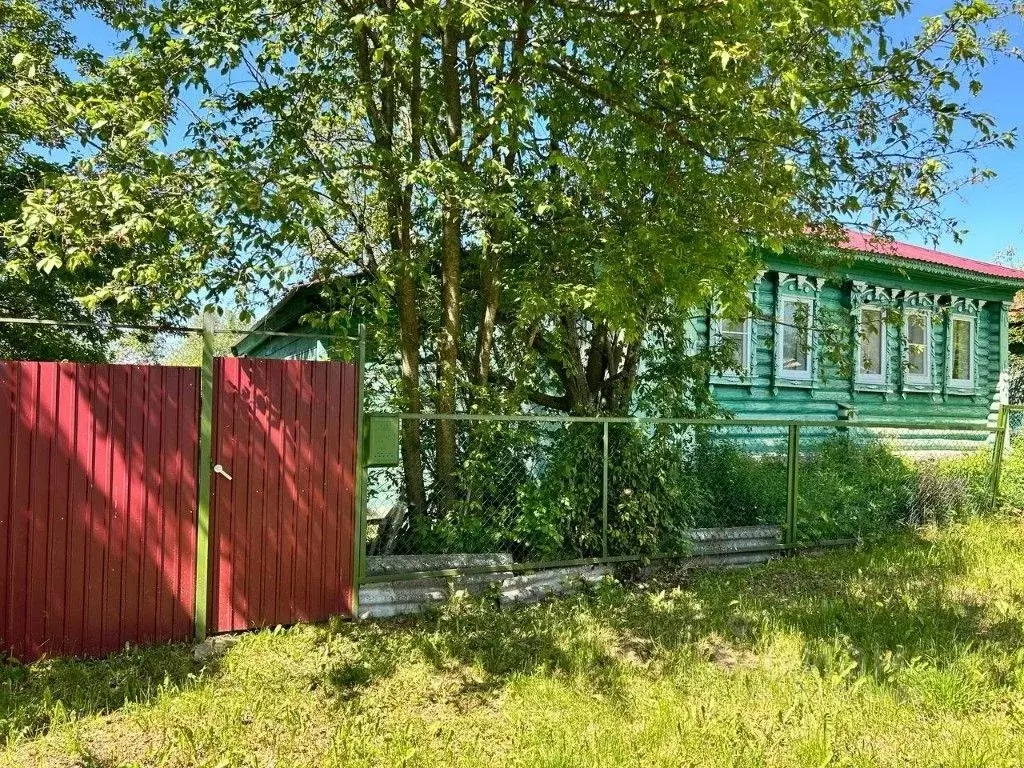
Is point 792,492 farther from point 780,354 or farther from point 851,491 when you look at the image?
point 780,354

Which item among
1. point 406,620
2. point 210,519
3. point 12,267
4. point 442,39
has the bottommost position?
point 406,620

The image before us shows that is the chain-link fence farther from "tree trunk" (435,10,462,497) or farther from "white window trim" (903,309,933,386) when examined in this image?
"white window trim" (903,309,933,386)

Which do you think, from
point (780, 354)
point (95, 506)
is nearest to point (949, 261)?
point (780, 354)

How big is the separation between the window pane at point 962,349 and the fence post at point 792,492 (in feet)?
32.6

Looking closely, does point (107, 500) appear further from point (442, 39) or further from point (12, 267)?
point (442, 39)

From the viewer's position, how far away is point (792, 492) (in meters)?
7.70

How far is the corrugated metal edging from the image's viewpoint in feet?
13.9

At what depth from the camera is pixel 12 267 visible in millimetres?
5414

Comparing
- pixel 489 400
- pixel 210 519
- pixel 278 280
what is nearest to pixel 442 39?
pixel 278 280

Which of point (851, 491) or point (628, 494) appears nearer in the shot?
point (628, 494)

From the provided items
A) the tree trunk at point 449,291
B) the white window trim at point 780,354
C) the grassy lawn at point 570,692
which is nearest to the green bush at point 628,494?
the tree trunk at point 449,291

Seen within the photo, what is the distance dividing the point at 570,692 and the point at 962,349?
1498 centimetres

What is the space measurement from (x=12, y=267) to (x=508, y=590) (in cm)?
445

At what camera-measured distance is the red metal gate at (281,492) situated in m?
4.80
